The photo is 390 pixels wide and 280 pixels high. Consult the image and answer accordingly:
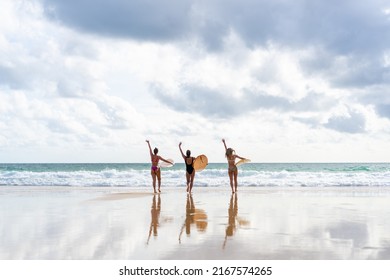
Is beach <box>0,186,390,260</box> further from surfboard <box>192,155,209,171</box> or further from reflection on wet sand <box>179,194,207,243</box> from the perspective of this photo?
surfboard <box>192,155,209,171</box>

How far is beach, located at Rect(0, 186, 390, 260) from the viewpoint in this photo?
6.98 m

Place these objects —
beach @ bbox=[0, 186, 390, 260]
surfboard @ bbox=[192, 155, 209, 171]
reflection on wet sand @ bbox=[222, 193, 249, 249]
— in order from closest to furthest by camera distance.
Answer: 1. beach @ bbox=[0, 186, 390, 260]
2. reflection on wet sand @ bbox=[222, 193, 249, 249]
3. surfboard @ bbox=[192, 155, 209, 171]

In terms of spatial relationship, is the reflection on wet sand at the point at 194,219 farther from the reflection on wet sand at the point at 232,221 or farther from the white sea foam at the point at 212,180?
the white sea foam at the point at 212,180

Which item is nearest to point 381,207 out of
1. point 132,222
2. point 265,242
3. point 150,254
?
point 265,242

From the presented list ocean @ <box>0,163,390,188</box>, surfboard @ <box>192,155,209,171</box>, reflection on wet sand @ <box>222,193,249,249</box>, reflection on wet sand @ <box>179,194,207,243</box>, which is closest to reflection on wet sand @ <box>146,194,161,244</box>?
reflection on wet sand @ <box>179,194,207,243</box>

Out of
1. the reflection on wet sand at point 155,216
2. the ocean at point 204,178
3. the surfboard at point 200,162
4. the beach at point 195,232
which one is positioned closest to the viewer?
the beach at point 195,232

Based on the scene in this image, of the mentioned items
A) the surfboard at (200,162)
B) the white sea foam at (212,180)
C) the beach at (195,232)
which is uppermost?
the surfboard at (200,162)

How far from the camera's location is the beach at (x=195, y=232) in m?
6.98

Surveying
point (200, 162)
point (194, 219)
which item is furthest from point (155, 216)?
point (200, 162)

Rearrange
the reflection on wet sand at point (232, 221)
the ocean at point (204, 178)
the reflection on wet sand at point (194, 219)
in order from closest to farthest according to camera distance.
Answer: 1. the reflection on wet sand at point (232, 221)
2. the reflection on wet sand at point (194, 219)
3. the ocean at point (204, 178)

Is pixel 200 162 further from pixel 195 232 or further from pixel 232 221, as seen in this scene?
pixel 195 232

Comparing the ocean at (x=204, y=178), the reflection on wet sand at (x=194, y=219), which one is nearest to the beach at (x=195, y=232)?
the reflection on wet sand at (x=194, y=219)
